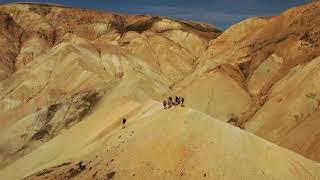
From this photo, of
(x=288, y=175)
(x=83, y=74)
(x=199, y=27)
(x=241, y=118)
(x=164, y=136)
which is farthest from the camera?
(x=199, y=27)

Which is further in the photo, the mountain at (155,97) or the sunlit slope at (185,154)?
the mountain at (155,97)

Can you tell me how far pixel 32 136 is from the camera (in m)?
73.3

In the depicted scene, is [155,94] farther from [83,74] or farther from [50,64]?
[50,64]

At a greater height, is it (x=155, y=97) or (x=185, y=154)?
(x=185, y=154)

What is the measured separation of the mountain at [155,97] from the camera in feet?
133

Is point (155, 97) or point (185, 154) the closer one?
point (185, 154)

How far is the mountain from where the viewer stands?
4069 cm

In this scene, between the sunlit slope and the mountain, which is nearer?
the sunlit slope

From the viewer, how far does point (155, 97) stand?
75.6m

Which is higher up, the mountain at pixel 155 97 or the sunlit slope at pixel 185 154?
the sunlit slope at pixel 185 154

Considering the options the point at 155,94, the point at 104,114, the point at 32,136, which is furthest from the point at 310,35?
the point at 32,136

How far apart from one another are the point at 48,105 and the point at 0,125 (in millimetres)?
6594

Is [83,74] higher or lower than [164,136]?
lower

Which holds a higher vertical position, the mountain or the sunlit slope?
the sunlit slope
